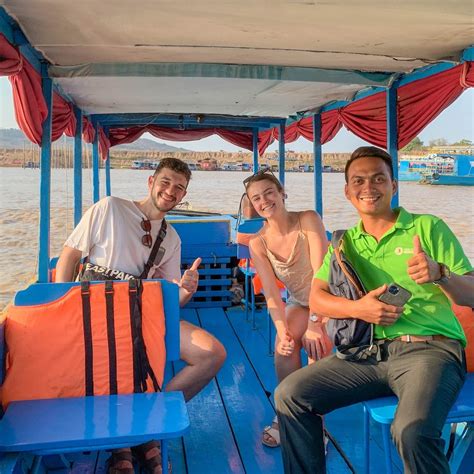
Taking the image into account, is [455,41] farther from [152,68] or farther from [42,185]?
[42,185]

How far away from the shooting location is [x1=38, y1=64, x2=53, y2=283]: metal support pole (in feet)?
11.6

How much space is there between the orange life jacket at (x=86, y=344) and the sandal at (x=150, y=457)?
29 centimetres

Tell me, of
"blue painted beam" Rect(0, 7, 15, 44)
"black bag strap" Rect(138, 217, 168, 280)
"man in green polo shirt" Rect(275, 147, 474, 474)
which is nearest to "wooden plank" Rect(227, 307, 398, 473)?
"man in green polo shirt" Rect(275, 147, 474, 474)

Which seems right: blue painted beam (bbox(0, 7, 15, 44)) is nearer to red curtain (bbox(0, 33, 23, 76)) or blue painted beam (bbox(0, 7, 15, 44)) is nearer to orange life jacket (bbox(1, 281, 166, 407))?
red curtain (bbox(0, 33, 23, 76))

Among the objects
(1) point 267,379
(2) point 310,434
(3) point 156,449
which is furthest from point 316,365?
(1) point 267,379

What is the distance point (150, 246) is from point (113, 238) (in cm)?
19

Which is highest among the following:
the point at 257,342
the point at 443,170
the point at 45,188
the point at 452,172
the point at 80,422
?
the point at 443,170

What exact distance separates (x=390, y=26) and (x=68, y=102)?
10.4ft

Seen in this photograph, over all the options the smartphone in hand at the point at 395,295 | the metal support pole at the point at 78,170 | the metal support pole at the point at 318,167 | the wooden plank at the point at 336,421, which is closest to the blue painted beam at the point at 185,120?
the metal support pole at the point at 318,167

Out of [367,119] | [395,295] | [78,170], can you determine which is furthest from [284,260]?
[78,170]

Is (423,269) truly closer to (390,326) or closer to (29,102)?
(390,326)

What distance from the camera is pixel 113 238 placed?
2.62 meters

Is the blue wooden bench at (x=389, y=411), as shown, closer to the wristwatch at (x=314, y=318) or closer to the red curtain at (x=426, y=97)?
the wristwatch at (x=314, y=318)

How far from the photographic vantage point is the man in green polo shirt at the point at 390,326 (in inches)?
75.6
